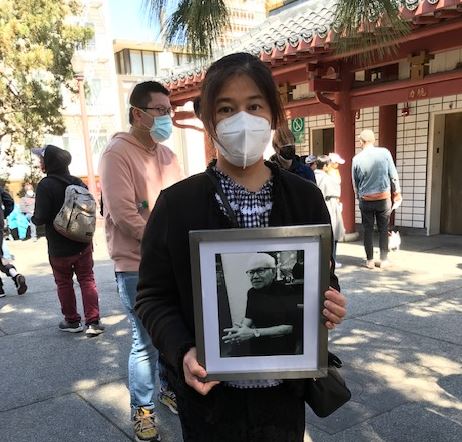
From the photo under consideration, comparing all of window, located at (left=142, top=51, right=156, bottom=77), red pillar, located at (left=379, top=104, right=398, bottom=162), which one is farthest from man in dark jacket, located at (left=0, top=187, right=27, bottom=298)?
window, located at (left=142, top=51, right=156, bottom=77)

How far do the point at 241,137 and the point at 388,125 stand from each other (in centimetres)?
828

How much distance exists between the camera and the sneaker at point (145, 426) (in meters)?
2.56

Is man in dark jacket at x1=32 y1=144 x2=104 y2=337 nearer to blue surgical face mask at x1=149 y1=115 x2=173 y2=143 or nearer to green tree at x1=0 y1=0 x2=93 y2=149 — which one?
blue surgical face mask at x1=149 y1=115 x2=173 y2=143

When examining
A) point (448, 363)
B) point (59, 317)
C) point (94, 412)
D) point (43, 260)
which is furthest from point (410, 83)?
point (43, 260)

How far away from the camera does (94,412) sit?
117 inches

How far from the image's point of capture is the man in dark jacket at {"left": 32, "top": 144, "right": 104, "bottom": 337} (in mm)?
4152

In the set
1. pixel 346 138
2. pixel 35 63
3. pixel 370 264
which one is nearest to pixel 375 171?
pixel 370 264

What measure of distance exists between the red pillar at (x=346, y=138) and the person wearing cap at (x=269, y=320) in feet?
23.8

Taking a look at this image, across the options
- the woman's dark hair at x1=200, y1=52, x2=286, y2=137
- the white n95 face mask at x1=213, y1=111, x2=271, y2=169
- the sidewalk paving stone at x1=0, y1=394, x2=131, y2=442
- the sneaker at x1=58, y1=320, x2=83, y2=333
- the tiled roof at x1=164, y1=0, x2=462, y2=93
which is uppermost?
the tiled roof at x1=164, y1=0, x2=462, y2=93

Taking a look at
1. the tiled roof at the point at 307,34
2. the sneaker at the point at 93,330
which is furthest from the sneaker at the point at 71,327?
the tiled roof at the point at 307,34

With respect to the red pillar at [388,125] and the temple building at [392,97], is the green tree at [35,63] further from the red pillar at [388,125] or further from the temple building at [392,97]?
the red pillar at [388,125]

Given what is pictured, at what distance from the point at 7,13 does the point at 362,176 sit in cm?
980

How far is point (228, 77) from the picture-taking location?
127cm

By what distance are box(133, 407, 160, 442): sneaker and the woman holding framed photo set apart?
1290mm
